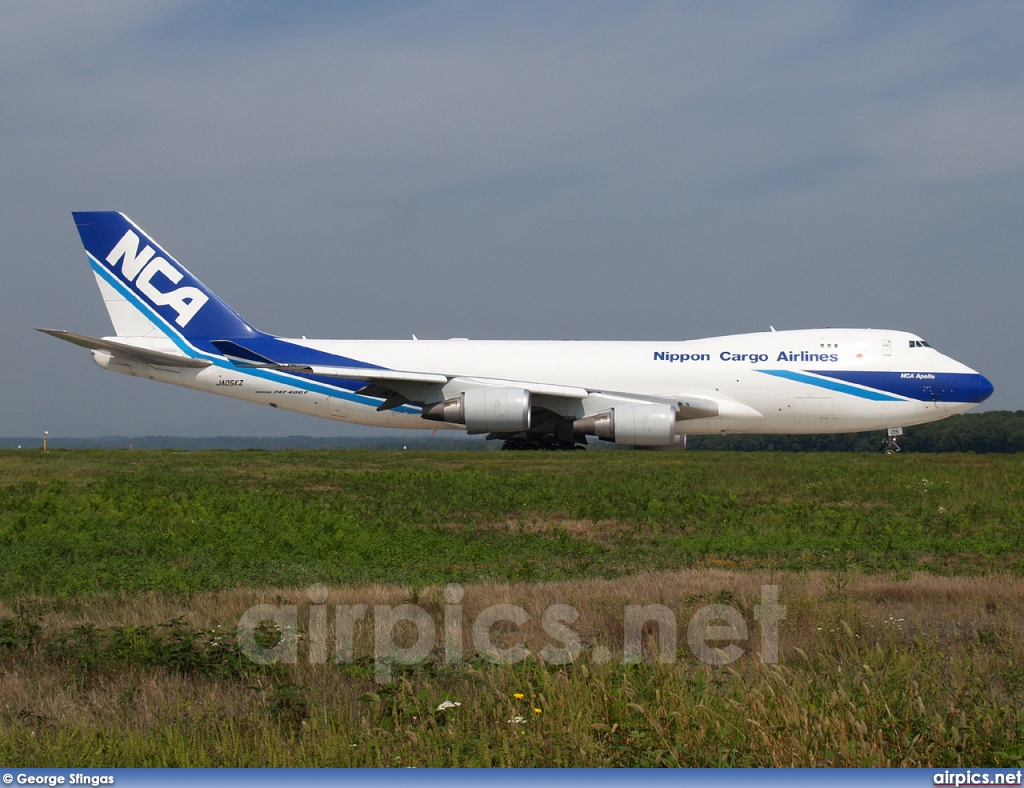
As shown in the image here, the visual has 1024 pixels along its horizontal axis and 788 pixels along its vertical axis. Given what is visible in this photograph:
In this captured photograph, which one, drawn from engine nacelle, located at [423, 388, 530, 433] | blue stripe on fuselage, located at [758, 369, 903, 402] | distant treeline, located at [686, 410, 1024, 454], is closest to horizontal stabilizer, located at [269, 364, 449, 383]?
engine nacelle, located at [423, 388, 530, 433]

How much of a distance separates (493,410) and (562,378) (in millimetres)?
2861

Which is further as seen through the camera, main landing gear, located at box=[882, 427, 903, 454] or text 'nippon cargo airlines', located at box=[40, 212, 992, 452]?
main landing gear, located at box=[882, 427, 903, 454]

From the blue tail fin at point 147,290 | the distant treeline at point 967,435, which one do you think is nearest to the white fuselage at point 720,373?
the blue tail fin at point 147,290

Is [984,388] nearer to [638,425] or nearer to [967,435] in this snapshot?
[638,425]

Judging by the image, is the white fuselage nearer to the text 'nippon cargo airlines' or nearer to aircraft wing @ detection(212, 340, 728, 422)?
the text 'nippon cargo airlines'

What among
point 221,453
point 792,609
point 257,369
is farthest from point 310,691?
point 257,369

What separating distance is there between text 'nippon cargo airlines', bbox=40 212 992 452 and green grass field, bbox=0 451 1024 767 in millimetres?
10781

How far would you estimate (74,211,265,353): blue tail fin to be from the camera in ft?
102

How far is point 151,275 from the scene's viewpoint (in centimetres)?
3148

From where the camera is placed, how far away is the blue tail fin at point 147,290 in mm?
31047

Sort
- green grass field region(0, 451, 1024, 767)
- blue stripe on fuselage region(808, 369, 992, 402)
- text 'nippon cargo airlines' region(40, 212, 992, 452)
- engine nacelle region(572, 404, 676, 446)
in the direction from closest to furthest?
green grass field region(0, 451, 1024, 767), engine nacelle region(572, 404, 676, 446), text 'nippon cargo airlines' region(40, 212, 992, 452), blue stripe on fuselage region(808, 369, 992, 402)

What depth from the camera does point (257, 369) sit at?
98.4ft

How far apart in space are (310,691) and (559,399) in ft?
74.3
